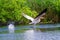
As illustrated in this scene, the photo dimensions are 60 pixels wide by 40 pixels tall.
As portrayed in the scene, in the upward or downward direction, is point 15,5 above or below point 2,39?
above

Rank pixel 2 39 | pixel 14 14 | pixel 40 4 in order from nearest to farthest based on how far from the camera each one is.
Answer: pixel 2 39 → pixel 14 14 → pixel 40 4

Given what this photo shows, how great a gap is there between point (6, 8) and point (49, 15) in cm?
1313

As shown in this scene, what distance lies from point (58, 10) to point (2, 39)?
32.8 metres

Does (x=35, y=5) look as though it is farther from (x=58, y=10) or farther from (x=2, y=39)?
(x=2, y=39)

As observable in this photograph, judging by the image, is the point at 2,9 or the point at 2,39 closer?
the point at 2,39

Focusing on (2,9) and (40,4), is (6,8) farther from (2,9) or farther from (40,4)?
(40,4)

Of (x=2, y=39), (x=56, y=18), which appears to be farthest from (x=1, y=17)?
(x=2, y=39)

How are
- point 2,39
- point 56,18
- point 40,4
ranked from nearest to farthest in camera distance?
point 2,39, point 56,18, point 40,4

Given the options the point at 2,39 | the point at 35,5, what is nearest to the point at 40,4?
the point at 35,5

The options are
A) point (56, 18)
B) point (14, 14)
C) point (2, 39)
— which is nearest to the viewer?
point (2, 39)

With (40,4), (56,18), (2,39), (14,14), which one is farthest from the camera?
(40,4)

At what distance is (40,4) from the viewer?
195 ft

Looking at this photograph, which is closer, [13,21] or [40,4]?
[13,21]

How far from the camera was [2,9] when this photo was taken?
46.8 metres
